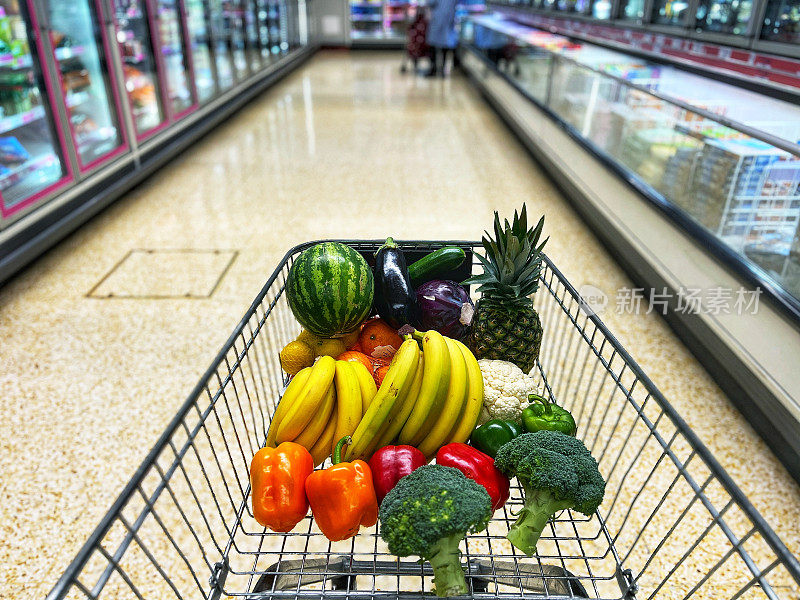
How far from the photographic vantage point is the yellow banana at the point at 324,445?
1.18m

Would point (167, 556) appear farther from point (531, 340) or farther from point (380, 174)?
point (380, 174)

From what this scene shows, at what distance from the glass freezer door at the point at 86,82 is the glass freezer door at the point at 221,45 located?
8.71 feet

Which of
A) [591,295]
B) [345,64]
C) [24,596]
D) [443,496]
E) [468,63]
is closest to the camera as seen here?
[443,496]

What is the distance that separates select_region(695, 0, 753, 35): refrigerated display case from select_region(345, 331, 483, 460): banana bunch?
474 cm

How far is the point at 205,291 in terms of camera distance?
10.6 feet

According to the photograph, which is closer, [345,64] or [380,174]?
[380,174]

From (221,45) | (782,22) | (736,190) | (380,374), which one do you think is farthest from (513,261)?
(221,45)

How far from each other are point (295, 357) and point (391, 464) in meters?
0.44

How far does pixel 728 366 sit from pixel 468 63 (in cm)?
909

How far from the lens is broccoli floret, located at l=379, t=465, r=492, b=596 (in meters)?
0.88

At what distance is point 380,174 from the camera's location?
17.0 ft

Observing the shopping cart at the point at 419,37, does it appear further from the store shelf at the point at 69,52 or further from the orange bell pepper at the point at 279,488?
the orange bell pepper at the point at 279,488

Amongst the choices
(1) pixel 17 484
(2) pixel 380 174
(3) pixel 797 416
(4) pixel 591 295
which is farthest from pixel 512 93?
(1) pixel 17 484

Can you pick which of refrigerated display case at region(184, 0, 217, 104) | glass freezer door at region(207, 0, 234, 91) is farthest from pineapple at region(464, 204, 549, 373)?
glass freezer door at region(207, 0, 234, 91)
